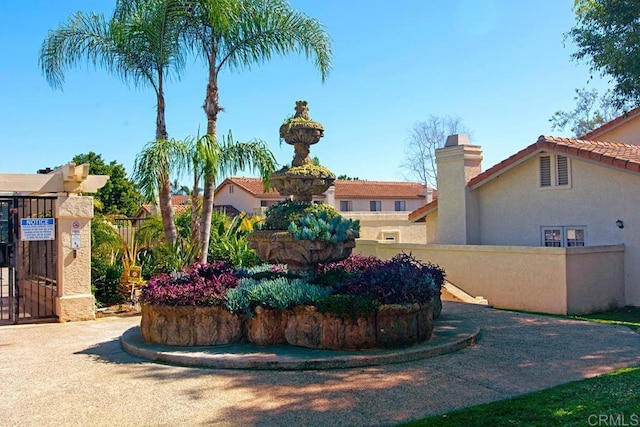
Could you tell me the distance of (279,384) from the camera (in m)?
6.46

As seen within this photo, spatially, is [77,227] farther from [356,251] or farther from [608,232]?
[608,232]

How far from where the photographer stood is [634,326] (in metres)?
10.6

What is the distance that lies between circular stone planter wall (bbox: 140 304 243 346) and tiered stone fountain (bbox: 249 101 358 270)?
1.26m

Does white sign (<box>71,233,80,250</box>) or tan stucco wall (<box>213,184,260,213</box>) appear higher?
tan stucco wall (<box>213,184,260,213</box>)

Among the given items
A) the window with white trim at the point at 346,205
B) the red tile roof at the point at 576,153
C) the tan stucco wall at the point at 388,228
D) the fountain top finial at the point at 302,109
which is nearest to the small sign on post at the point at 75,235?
the fountain top finial at the point at 302,109

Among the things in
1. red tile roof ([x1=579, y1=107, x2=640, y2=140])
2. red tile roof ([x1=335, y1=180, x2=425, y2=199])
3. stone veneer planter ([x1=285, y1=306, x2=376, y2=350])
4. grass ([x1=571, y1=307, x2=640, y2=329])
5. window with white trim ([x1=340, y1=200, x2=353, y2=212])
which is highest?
red tile roof ([x1=335, y1=180, x2=425, y2=199])

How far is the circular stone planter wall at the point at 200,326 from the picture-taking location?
820cm

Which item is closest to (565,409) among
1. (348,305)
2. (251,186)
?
(348,305)

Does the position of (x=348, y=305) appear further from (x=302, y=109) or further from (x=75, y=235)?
(x=75, y=235)

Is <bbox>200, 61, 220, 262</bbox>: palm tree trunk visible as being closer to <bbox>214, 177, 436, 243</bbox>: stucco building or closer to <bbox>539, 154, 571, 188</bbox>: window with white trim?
<bbox>539, 154, 571, 188</bbox>: window with white trim

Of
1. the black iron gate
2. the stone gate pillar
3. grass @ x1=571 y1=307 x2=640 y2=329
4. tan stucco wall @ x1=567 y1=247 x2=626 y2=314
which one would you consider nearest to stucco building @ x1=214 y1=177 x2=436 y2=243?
the black iron gate

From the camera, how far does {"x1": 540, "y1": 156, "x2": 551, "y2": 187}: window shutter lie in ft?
54.3

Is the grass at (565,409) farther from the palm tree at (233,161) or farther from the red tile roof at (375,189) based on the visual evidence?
the red tile roof at (375,189)

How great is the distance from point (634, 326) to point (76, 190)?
1158 cm
